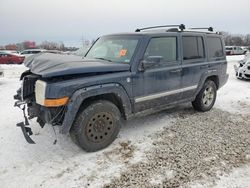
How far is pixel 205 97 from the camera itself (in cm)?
549

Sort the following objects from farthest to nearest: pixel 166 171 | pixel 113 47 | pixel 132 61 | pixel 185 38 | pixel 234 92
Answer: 1. pixel 234 92
2. pixel 185 38
3. pixel 113 47
4. pixel 132 61
5. pixel 166 171

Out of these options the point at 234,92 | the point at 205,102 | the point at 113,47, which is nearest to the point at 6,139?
the point at 113,47

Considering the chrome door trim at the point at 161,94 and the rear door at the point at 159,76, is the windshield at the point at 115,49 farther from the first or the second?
the chrome door trim at the point at 161,94

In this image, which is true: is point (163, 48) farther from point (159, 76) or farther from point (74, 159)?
point (74, 159)

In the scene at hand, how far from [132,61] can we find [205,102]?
2607 mm

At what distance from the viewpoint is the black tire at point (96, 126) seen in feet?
11.1

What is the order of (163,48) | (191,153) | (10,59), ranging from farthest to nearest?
(10,59) → (163,48) → (191,153)

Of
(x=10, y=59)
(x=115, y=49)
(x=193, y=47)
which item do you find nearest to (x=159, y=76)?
(x=115, y=49)

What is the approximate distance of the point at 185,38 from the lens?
4.70 metres

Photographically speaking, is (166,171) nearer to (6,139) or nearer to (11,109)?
(6,139)

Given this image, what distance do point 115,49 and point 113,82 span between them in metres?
0.93

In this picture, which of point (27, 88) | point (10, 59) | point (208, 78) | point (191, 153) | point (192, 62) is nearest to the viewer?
point (191, 153)

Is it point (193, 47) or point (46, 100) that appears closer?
point (46, 100)

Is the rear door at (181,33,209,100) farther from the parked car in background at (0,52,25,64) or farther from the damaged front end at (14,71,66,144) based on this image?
the parked car in background at (0,52,25,64)
